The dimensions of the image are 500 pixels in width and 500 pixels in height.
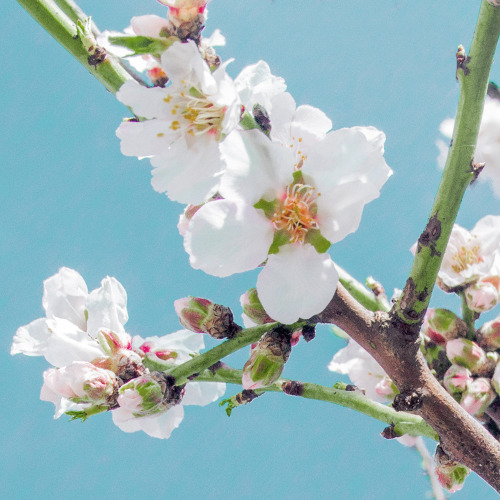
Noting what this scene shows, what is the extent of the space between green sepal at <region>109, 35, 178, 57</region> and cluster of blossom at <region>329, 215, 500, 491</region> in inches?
32.7

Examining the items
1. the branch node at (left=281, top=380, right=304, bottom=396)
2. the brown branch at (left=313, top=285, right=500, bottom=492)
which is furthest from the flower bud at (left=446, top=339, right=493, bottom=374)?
the branch node at (left=281, top=380, right=304, bottom=396)

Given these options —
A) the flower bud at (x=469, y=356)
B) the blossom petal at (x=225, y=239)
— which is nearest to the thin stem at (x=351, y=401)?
the flower bud at (x=469, y=356)

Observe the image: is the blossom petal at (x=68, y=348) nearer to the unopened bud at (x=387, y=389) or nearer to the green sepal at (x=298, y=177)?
the green sepal at (x=298, y=177)

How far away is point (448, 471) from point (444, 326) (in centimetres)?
38

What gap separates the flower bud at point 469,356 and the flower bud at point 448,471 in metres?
0.23

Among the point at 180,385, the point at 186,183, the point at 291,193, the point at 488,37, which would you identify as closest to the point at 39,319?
the point at 180,385

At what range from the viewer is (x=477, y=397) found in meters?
1.47

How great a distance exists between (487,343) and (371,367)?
0.36 meters

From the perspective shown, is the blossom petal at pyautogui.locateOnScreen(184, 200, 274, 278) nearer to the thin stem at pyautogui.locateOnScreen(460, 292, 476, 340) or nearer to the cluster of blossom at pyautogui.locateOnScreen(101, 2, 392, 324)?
the cluster of blossom at pyautogui.locateOnScreen(101, 2, 392, 324)

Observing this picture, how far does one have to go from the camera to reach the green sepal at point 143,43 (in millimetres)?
1009

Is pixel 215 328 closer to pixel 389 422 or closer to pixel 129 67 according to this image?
pixel 389 422

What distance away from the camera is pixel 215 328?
124cm

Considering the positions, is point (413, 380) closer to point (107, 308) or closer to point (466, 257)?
point (466, 257)

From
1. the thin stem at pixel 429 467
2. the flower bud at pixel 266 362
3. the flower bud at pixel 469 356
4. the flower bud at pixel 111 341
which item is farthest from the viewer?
the thin stem at pixel 429 467
